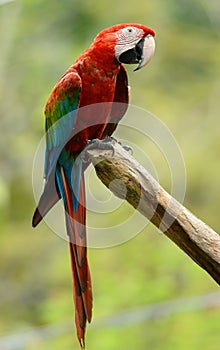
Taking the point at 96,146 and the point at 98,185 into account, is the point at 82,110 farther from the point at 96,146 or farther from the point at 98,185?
the point at 98,185

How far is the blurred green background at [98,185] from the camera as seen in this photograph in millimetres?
3309

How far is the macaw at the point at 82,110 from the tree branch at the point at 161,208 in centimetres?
7

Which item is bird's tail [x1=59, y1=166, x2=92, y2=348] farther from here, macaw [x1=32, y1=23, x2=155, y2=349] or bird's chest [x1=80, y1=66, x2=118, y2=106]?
bird's chest [x1=80, y1=66, x2=118, y2=106]

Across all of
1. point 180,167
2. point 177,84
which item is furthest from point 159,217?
point 177,84

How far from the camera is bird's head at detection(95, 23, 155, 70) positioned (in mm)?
1267

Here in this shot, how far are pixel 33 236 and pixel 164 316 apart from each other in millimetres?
1083

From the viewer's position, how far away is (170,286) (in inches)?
134

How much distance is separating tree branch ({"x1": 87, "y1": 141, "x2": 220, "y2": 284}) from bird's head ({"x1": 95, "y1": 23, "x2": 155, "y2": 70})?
15 cm

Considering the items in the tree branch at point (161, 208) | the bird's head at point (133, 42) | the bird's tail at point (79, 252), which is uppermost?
the bird's head at point (133, 42)

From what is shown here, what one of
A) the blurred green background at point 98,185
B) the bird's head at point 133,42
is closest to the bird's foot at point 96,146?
the bird's head at point 133,42

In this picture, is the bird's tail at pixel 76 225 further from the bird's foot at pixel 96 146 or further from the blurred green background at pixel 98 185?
the blurred green background at pixel 98 185

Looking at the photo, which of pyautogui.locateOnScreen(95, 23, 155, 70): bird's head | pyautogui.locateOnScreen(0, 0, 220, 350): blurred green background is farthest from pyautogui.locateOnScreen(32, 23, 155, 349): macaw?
pyautogui.locateOnScreen(0, 0, 220, 350): blurred green background

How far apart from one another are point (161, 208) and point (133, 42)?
0.90 ft

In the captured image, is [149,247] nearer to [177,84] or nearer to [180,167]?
[177,84]
